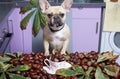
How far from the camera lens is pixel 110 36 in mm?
2184

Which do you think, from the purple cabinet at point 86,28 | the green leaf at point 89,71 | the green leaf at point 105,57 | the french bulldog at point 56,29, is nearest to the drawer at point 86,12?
the purple cabinet at point 86,28

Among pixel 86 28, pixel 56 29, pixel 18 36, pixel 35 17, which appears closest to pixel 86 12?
pixel 86 28

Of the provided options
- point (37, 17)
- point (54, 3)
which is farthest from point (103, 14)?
point (37, 17)

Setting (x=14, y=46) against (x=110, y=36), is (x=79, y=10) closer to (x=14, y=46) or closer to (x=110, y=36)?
(x=110, y=36)

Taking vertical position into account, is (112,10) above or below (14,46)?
above

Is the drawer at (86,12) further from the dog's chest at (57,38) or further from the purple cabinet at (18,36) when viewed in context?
the dog's chest at (57,38)

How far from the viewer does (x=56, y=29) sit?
1.34 m

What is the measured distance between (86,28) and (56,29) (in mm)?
852

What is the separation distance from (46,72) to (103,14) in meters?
1.34

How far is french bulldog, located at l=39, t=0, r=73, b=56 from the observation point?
129 cm

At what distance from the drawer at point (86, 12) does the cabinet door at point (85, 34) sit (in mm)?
40

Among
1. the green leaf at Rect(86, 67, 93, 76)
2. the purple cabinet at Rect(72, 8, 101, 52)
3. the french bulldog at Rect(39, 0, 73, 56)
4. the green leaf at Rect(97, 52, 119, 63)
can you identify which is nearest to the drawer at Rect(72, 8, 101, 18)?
the purple cabinet at Rect(72, 8, 101, 52)

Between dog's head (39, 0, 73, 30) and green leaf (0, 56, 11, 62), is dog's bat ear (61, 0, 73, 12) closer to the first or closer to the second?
dog's head (39, 0, 73, 30)

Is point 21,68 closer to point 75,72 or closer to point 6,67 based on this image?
point 6,67
